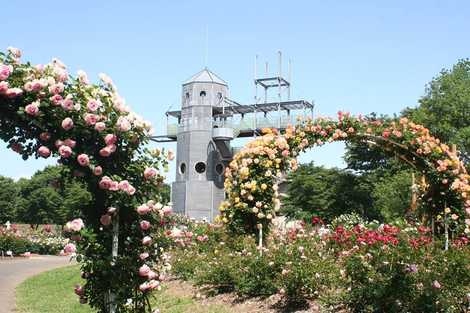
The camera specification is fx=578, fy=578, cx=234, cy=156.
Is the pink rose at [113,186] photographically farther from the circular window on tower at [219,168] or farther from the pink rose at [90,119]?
the circular window on tower at [219,168]

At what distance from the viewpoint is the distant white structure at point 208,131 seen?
130 ft

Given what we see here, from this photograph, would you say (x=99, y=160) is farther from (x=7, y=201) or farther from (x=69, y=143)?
(x=7, y=201)

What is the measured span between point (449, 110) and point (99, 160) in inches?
1305

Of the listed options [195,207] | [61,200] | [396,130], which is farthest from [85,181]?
[61,200]

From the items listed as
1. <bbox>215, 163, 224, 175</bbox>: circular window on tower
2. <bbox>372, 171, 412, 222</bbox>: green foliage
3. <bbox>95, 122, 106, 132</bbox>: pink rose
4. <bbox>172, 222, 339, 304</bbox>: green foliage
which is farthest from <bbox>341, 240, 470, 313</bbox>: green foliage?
<bbox>215, 163, 224, 175</bbox>: circular window on tower

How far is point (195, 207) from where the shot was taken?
39.4 meters

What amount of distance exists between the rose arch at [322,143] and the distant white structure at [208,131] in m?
26.9

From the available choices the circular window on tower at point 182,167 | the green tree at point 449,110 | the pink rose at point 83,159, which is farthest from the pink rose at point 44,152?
the circular window on tower at point 182,167

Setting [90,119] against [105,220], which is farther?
[105,220]

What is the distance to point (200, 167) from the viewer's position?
40188mm

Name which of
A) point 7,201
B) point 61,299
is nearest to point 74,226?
point 61,299

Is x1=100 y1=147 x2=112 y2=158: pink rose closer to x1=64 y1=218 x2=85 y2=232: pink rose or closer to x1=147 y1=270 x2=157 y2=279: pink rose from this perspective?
x1=64 y1=218 x2=85 y2=232: pink rose

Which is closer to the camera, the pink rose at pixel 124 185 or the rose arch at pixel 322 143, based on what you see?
the pink rose at pixel 124 185

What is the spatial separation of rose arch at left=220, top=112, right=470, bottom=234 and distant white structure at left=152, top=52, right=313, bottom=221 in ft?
88.3
